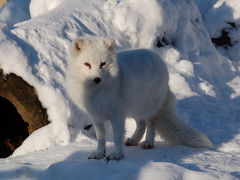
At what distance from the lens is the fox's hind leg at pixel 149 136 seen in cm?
311

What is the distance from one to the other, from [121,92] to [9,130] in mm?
3017

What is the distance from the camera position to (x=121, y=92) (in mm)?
2609

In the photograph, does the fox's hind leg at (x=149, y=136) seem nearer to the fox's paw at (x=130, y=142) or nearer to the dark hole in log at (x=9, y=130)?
the fox's paw at (x=130, y=142)

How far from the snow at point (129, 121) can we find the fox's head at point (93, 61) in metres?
0.73

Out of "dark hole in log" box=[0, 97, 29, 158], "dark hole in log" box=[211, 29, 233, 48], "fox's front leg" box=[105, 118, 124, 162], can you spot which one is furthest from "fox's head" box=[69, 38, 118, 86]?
"dark hole in log" box=[211, 29, 233, 48]

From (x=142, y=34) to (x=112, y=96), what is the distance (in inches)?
126

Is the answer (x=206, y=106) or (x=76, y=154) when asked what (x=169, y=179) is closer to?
(x=76, y=154)

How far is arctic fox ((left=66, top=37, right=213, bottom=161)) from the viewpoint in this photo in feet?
7.97

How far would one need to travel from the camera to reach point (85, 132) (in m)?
3.73

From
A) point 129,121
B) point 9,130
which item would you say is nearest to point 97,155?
point 129,121

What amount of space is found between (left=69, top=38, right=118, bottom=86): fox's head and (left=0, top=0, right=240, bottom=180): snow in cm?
73

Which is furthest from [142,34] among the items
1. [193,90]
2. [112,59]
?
[112,59]

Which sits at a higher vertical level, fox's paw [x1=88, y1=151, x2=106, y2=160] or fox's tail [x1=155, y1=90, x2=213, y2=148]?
fox's tail [x1=155, y1=90, x2=213, y2=148]

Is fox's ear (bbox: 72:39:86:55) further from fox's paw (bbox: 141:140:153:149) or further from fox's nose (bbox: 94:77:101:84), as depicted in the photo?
fox's paw (bbox: 141:140:153:149)
